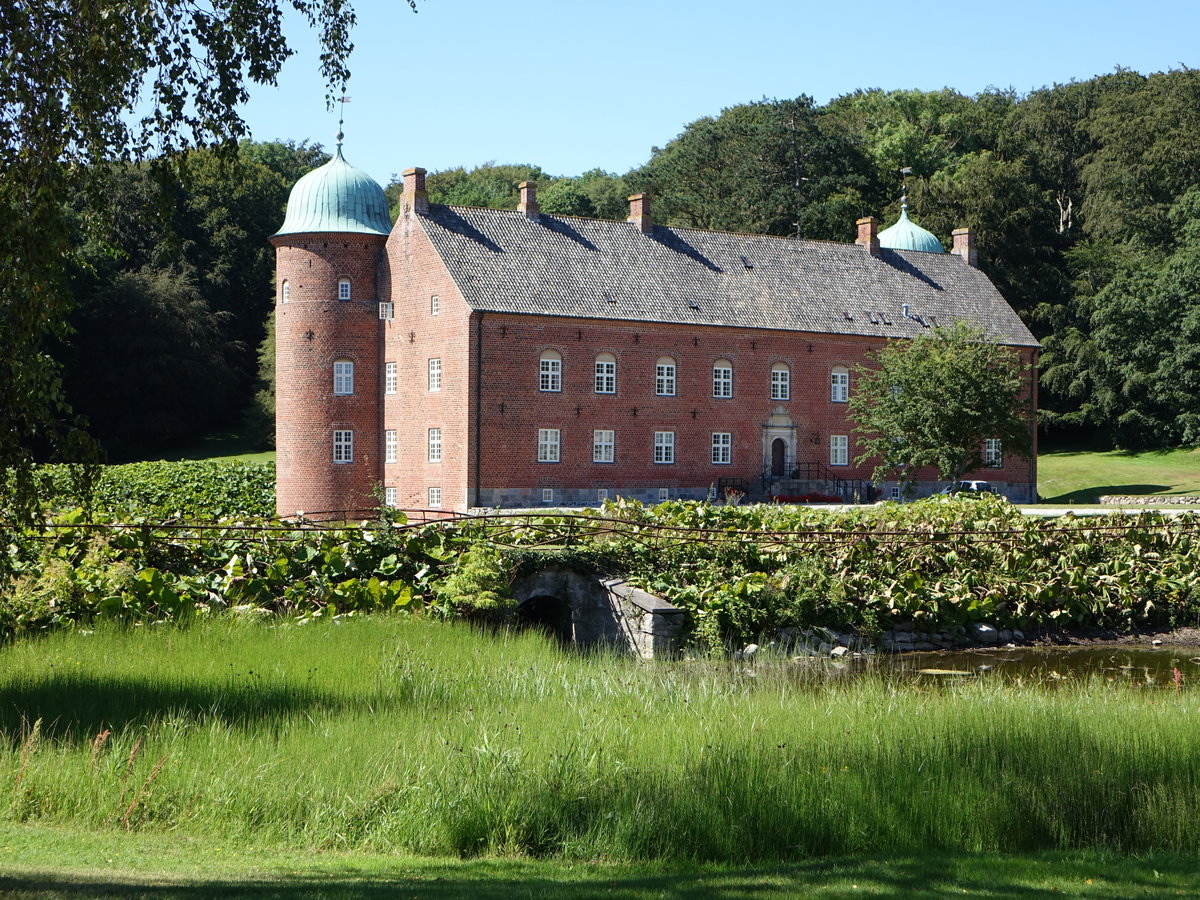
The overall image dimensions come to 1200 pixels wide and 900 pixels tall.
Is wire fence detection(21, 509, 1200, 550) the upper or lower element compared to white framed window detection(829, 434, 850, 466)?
lower

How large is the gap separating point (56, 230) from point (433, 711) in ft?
16.0

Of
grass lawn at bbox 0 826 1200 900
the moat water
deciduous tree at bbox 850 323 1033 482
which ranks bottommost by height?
the moat water

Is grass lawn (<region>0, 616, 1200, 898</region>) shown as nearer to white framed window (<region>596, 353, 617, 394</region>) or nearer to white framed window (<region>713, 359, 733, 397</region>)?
white framed window (<region>596, 353, 617, 394</region>)

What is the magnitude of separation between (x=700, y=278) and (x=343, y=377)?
1120 centimetres

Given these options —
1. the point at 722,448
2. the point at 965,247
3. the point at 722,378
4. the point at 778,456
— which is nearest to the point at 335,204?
the point at 722,378

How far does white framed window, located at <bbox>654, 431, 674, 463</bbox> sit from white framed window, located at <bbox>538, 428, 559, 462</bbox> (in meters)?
3.30

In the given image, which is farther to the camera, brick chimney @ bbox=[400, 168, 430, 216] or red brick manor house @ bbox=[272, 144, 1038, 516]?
brick chimney @ bbox=[400, 168, 430, 216]

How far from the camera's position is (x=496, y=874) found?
777cm

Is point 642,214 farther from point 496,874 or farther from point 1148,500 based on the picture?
point 496,874

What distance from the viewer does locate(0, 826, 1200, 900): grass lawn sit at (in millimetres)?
6941

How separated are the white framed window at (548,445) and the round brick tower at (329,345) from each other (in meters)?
5.42

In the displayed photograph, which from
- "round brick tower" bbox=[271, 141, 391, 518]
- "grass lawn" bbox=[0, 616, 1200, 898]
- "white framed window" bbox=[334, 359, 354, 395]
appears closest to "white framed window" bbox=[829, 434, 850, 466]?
"round brick tower" bbox=[271, 141, 391, 518]

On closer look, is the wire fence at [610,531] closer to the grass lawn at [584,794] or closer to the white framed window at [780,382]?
the grass lawn at [584,794]

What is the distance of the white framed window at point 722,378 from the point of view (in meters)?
40.2
